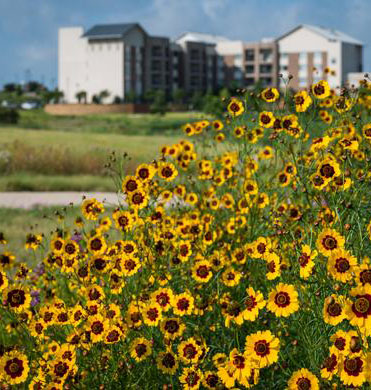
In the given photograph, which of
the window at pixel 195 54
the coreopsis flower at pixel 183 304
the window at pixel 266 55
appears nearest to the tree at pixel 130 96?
the window at pixel 195 54

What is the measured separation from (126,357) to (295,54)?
72069 millimetres

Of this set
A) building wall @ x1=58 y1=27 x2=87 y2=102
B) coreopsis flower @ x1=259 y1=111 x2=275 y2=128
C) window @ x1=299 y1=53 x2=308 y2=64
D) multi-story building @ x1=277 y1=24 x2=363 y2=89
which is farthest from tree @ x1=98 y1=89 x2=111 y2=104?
coreopsis flower @ x1=259 y1=111 x2=275 y2=128

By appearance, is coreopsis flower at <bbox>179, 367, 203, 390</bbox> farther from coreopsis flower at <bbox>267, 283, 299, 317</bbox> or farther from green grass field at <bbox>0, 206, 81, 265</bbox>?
green grass field at <bbox>0, 206, 81, 265</bbox>

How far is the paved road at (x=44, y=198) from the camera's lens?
36.8ft

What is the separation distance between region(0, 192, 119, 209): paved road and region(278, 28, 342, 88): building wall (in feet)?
195

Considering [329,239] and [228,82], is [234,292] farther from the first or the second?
[228,82]

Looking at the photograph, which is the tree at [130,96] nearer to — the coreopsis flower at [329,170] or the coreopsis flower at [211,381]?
the coreopsis flower at [329,170]

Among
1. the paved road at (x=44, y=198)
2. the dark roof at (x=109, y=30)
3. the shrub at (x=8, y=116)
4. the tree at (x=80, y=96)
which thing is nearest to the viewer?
the paved road at (x=44, y=198)

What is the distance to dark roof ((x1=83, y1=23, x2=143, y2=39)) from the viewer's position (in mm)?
67000

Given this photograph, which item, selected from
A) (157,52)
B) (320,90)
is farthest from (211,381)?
(157,52)

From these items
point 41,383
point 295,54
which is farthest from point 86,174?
point 295,54

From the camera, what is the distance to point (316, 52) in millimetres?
70938

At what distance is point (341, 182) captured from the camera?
3525 mm

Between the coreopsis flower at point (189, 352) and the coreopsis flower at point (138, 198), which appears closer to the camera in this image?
the coreopsis flower at point (189, 352)
